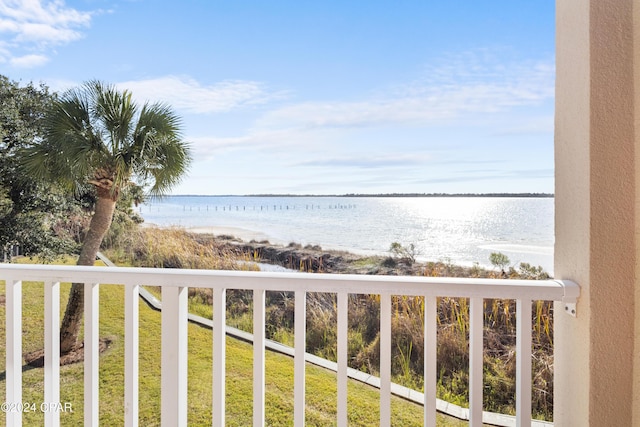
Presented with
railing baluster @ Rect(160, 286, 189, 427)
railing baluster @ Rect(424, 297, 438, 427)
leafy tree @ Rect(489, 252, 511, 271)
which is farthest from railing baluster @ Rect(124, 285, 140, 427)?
leafy tree @ Rect(489, 252, 511, 271)

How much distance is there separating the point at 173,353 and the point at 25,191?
7.60ft

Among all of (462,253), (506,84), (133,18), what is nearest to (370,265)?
(462,253)

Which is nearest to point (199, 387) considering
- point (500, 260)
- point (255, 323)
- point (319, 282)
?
point (255, 323)

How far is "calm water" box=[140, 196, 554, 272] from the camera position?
2852 millimetres

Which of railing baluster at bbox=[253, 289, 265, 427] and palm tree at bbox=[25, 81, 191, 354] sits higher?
→ palm tree at bbox=[25, 81, 191, 354]

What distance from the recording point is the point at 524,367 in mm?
1246

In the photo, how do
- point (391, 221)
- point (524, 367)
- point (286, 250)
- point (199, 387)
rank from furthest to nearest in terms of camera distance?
point (286, 250)
point (391, 221)
point (199, 387)
point (524, 367)

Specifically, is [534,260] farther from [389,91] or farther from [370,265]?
[389,91]

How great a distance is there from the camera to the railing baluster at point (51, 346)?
54.2 inches

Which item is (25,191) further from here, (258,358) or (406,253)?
(406,253)

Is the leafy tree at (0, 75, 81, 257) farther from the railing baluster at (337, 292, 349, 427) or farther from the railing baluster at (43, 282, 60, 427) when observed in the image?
the railing baluster at (337, 292, 349, 427)

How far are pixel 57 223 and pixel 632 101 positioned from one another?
363 centimetres

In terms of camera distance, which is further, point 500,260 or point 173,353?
point 500,260

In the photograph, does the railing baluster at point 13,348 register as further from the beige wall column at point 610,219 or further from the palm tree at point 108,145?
the beige wall column at point 610,219
